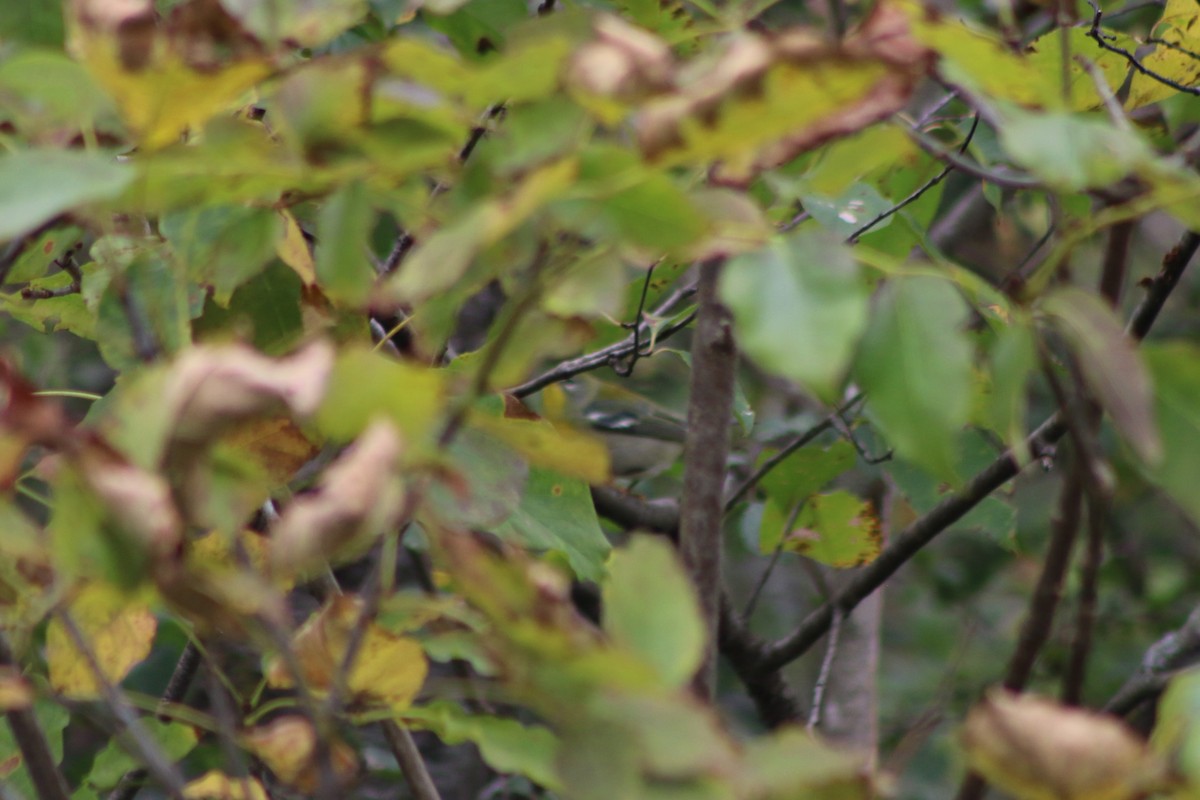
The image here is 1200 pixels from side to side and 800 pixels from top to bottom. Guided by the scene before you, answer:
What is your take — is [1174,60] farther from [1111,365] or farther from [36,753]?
[36,753]

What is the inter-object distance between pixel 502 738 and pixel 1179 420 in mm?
286

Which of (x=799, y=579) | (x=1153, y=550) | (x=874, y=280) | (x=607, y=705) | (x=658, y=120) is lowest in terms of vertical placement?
(x=1153, y=550)

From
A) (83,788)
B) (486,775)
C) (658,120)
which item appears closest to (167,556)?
(658,120)

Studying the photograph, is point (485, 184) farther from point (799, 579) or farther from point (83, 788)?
point (799, 579)

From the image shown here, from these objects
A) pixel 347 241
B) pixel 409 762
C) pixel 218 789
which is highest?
pixel 347 241

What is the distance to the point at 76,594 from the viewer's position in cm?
54

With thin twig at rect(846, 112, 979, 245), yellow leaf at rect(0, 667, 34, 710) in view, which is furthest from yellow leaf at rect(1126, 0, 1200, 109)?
yellow leaf at rect(0, 667, 34, 710)

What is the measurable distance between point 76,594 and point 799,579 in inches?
83.8

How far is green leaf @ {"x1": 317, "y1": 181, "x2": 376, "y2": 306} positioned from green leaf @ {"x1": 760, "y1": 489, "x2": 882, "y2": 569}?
0.78 meters

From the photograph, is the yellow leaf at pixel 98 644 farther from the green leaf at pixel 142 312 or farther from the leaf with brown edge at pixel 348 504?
the leaf with brown edge at pixel 348 504

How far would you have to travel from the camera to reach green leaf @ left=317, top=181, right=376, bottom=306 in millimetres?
465

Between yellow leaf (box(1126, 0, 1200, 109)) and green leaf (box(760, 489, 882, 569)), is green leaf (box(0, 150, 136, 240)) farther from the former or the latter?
green leaf (box(760, 489, 882, 569))

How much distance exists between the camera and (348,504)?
1.31ft

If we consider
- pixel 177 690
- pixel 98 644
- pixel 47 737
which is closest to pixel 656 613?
pixel 98 644
